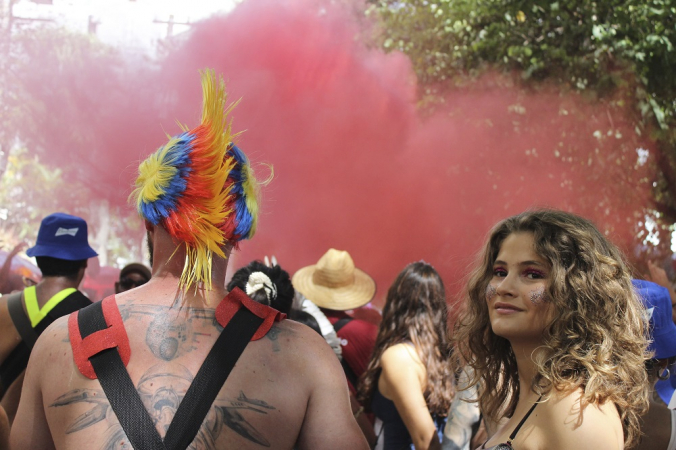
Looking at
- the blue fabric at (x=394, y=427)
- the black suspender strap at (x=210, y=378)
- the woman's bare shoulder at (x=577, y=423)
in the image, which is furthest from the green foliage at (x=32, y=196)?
the woman's bare shoulder at (x=577, y=423)

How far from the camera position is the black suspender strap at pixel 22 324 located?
2771 millimetres

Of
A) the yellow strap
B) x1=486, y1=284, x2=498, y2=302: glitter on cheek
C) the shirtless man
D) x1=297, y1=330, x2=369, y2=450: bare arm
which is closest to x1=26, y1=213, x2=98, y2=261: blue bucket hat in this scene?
the yellow strap

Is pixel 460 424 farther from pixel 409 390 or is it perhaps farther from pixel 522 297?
pixel 522 297

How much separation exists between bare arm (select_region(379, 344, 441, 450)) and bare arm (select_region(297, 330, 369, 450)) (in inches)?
50.4

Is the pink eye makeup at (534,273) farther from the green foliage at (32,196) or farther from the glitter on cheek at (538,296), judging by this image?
the green foliage at (32,196)

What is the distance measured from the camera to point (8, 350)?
2773 millimetres

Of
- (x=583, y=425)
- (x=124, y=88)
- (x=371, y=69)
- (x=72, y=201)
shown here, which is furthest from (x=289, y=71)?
(x=583, y=425)

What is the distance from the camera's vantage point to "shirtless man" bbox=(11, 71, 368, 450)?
1.52 m

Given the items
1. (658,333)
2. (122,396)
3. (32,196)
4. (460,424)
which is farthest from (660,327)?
(32,196)

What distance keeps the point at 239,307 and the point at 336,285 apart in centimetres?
283

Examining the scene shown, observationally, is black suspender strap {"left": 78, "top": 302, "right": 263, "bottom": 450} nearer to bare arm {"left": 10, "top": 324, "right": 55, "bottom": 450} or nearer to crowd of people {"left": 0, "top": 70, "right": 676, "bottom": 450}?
crowd of people {"left": 0, "top": 70, "right": 676, "bottom": 450}

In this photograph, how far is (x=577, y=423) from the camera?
56.2 inches

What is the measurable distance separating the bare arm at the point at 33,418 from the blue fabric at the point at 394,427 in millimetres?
1806

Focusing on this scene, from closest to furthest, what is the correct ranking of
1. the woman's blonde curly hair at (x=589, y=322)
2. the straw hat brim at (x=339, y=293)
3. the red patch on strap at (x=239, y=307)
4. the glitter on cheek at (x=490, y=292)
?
1. the woman's blonde curly hair at (x=589, y=322)
2. the red patch on strap at (x=239, y=307)
3. the glitter on cheek at (x=490, y=292)
4. the straw hat brim at (x=339, y=293)
